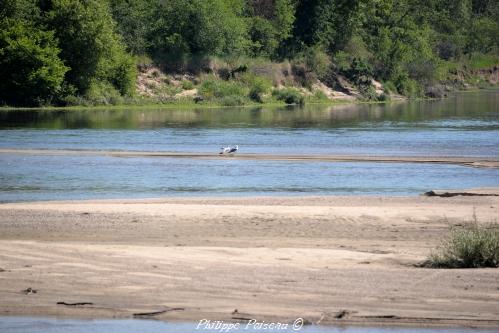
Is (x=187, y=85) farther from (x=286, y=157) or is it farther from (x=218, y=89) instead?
(x=286, y=157)

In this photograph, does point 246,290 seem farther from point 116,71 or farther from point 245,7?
point 245,7

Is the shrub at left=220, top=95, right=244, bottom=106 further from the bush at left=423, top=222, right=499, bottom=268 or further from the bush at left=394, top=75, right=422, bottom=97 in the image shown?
the bush at left=423, top=222, right=499, bottom=268

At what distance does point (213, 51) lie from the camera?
7919cm

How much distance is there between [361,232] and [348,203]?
15.0 feet

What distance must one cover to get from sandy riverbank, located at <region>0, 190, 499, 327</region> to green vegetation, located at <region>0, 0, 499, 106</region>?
45.5 m

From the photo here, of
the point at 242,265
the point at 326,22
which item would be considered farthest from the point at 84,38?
the point at 242,265

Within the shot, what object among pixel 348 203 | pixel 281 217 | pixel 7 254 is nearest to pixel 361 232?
pixel 281 217

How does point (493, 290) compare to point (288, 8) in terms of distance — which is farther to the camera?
point (288, 8)

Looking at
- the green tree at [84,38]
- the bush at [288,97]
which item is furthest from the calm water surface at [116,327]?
the bush at [288,97]

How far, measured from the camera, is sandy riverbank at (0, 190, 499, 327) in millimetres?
12797

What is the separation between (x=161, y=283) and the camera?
539 inches

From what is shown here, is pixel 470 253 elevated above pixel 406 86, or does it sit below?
above

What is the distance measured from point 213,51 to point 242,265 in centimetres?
6524

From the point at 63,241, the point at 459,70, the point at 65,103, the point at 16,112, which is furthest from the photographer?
the point at 459,70
